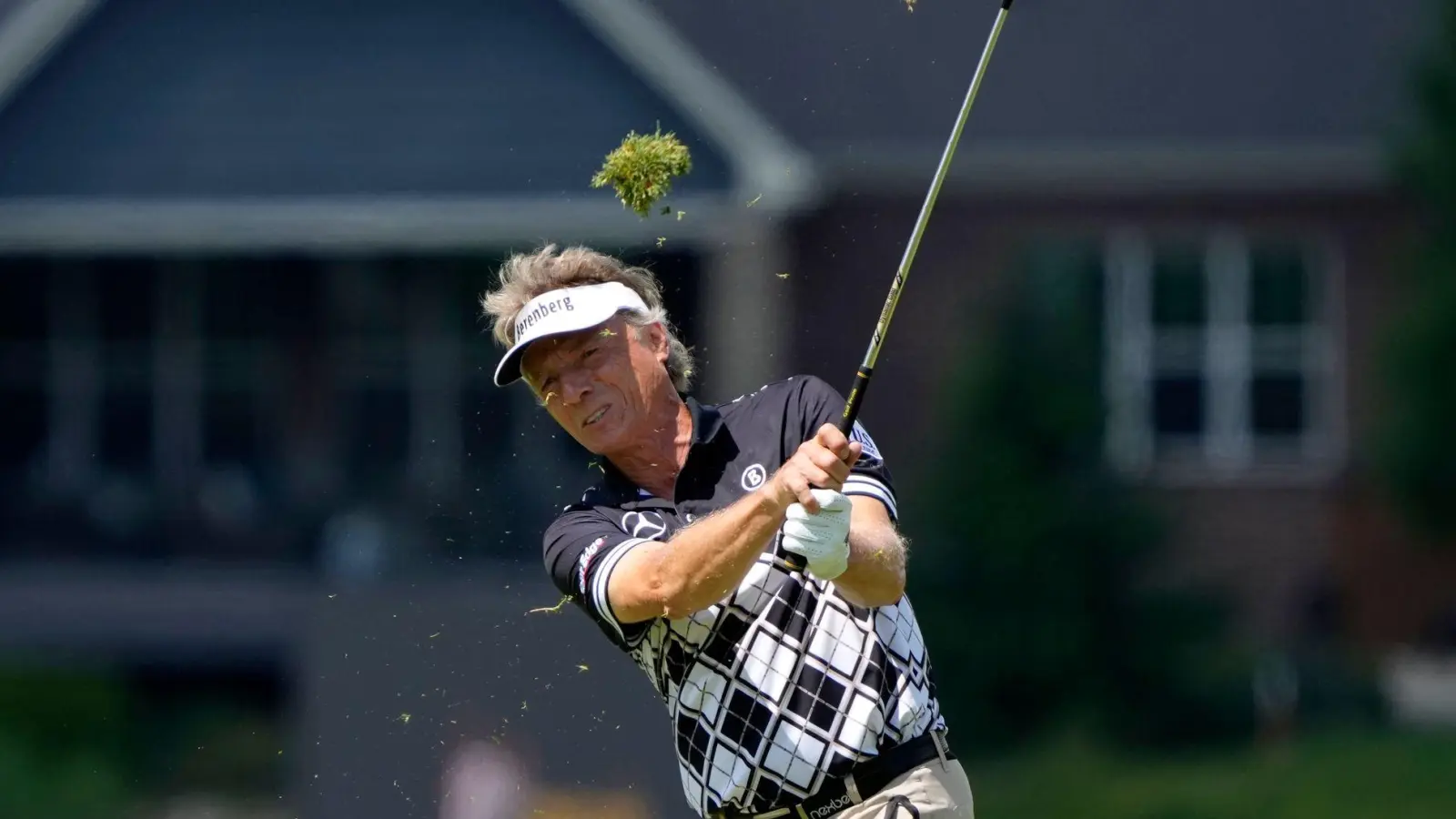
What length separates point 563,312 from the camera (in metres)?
4.06

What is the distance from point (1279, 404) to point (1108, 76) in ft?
8.84

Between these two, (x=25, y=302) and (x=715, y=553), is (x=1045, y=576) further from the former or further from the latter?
(x=715, y=553)

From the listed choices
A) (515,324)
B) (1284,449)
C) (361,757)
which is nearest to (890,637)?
(515,324)

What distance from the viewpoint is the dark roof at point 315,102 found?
1498 cm

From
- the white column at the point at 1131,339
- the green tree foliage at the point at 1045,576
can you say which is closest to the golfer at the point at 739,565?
the green tree foliage at the point at 1045,576

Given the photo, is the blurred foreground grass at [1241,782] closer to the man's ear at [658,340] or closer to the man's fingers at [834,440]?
the man's ear at [658,340]

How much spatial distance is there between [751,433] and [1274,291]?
477 inches

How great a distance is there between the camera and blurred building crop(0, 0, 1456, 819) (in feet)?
48.3

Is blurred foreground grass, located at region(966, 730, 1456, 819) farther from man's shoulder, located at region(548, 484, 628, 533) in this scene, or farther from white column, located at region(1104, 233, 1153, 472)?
man's shoulder, located at region(548, 484, 628, 533)

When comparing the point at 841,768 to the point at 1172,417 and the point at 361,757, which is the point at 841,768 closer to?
the point at 361,757

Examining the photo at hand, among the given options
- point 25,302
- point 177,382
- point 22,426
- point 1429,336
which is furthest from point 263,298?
point 1429,336

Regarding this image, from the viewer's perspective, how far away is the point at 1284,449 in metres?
15.8

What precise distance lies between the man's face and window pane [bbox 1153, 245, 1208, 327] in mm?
→ 11647

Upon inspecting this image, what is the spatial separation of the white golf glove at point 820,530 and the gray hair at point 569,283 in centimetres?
72
